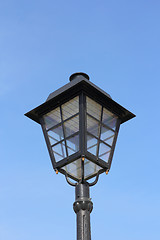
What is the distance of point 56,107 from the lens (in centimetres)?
629

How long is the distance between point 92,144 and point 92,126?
0.86ft

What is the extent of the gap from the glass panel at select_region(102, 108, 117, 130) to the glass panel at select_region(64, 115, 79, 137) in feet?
1.45

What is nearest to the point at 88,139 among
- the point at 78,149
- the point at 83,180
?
the point at 78,149

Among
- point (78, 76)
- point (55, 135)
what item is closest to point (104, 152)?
point (55, 135)

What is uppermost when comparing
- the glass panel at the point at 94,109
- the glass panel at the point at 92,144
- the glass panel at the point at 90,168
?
the glass panel at the point at 94,109

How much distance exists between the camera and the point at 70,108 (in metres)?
6.15

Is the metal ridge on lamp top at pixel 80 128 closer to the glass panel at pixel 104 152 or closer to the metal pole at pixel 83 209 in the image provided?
the glass panel at pixel 104 152

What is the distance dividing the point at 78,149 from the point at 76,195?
0.60m

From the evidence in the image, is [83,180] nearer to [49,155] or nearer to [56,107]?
[49,155]

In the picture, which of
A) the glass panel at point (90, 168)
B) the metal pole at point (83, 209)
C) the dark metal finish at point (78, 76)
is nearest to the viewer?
the metal pole at point (83, 209)

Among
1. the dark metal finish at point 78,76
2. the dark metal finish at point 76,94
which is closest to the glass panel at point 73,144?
the dark metal finish at point 76,94

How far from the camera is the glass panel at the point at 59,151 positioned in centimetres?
602

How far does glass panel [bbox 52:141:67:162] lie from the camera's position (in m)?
6.02

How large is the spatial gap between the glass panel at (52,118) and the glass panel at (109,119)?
64cm
